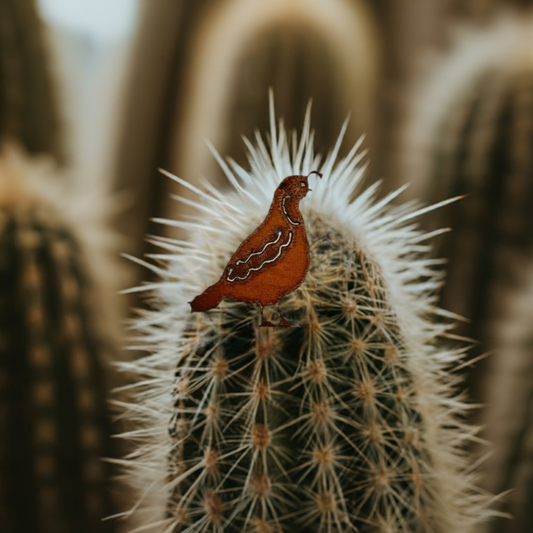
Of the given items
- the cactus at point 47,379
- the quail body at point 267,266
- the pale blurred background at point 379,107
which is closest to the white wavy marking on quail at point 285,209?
the quail body at point 267,266

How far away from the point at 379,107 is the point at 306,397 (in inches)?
14.5

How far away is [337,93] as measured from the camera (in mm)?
636

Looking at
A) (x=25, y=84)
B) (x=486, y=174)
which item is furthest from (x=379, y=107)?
(x=25, y=84)

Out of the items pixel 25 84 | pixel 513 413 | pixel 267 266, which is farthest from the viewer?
pixel 25 84

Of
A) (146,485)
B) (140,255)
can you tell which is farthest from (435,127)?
(146,485)

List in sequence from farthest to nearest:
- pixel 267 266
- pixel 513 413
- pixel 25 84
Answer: pixel 25 84 → pixel 513 413 → pixel 267 266

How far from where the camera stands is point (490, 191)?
64cm

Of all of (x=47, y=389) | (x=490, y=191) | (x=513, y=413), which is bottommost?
(x=513, y=413)

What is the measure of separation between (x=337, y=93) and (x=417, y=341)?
1.02ft

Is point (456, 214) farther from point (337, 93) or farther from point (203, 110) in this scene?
point (203, 110)

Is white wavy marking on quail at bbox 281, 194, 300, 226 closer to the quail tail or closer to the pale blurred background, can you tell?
the quail tail

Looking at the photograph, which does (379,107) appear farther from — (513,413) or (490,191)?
(513,413)

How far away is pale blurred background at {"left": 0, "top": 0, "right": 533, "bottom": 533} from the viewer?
0.61 metres

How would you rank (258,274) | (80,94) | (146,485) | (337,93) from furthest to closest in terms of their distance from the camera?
(80,94) < (337,93) < (146,485) < (258,274)
